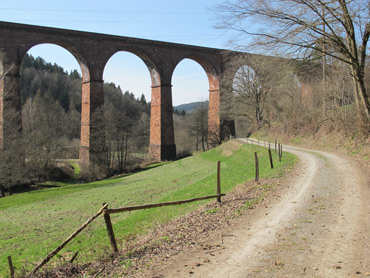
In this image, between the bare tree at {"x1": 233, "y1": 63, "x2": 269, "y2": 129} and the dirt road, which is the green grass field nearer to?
the dirt road

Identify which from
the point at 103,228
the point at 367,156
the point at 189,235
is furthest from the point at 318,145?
the point at 189,235

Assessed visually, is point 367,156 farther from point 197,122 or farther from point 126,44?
point 197,122

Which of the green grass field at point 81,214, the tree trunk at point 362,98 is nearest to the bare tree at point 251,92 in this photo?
the green grass field at point 81,214

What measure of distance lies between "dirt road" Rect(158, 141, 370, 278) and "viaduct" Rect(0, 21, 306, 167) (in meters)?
12.4

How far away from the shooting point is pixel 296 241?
19.5 ft

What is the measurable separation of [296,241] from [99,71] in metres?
26.8

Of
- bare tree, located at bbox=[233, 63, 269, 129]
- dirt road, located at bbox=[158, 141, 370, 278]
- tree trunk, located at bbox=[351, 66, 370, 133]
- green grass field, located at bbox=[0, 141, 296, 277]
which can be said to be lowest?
green grass field, located at bbox=[0, 141, 296, 277]

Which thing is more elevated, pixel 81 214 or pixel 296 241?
pixel 296 241

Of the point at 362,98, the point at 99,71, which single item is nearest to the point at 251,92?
the point at 99,71

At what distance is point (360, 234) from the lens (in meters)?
6.07

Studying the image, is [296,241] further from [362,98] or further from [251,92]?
[251,92]

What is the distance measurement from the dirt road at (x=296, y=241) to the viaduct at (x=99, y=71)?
12.4 metres

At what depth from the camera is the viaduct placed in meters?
26.0

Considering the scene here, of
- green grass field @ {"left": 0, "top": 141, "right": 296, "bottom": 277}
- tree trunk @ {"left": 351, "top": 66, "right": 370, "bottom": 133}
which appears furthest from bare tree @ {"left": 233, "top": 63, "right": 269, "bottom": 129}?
tree trunk @ {"left": 351, "top": 66, "right": 370, "bottom": 133}
